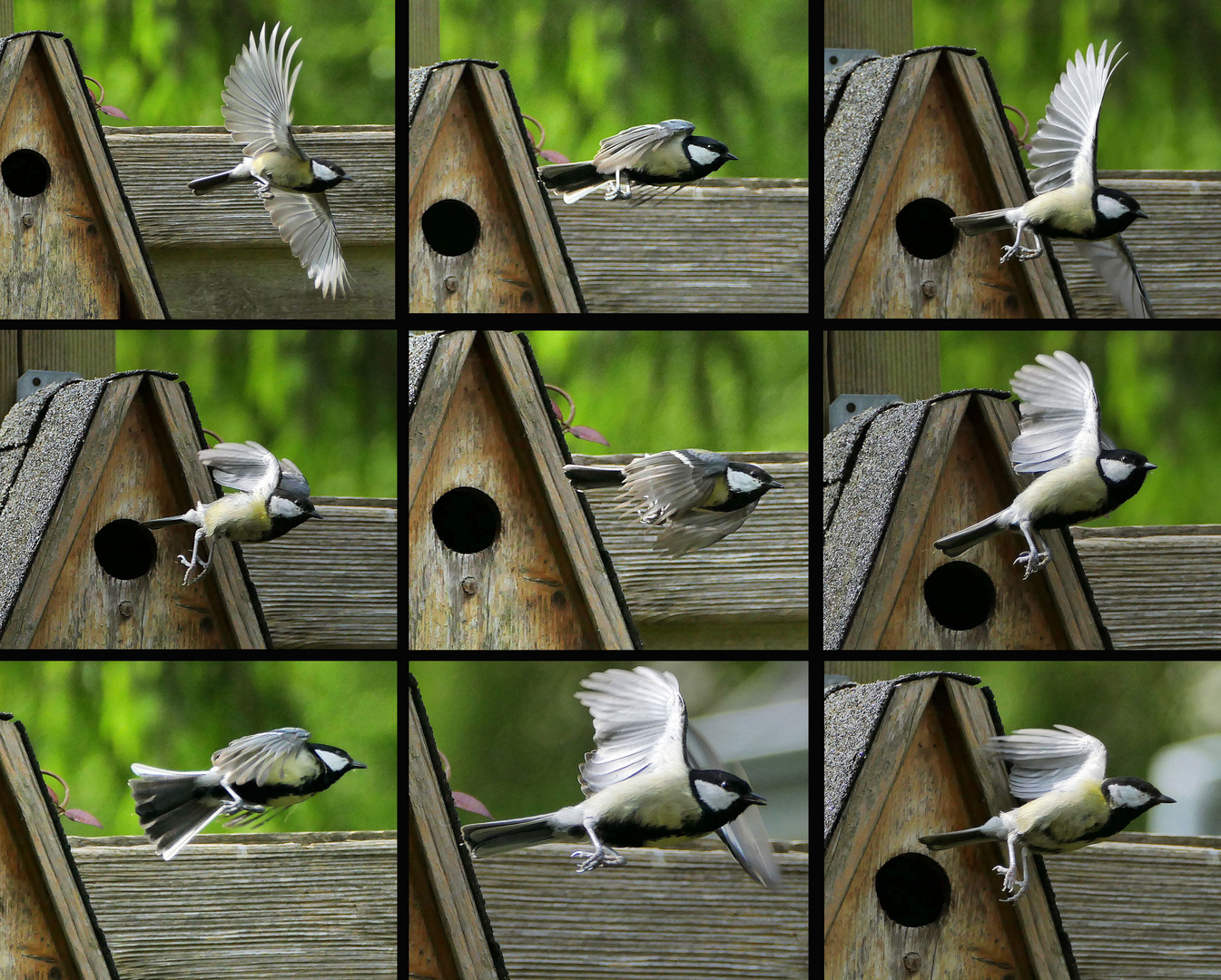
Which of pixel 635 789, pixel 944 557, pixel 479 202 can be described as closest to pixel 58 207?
pixel 479 202

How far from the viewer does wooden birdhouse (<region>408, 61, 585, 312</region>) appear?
1.49 meters

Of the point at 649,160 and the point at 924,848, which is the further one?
the point at 649,160

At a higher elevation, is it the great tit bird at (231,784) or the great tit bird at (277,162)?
the great tit bird at (277,162)

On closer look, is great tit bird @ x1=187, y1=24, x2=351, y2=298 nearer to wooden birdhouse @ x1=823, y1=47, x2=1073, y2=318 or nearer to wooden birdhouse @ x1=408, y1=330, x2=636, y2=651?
wooden birdhouse @ x1=408, y1=330, x2=636, y2=651

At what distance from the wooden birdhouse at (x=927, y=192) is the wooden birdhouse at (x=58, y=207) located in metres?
0.85

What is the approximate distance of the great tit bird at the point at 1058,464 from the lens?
55.1 inches

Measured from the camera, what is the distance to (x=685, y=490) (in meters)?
1.46

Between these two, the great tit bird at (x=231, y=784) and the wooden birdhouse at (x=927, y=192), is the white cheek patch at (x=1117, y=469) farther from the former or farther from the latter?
the great tit bird at (x=231, y=784)

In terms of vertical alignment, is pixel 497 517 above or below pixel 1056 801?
above

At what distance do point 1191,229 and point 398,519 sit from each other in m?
1.05

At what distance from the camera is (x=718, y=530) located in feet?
4.89

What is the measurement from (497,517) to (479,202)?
38cm

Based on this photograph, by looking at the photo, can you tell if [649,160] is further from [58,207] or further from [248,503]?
[58,207]

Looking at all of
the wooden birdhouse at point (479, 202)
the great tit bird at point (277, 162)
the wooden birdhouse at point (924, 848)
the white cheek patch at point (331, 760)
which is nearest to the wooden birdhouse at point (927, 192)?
the wooden birdhouse at point (479, 202)
